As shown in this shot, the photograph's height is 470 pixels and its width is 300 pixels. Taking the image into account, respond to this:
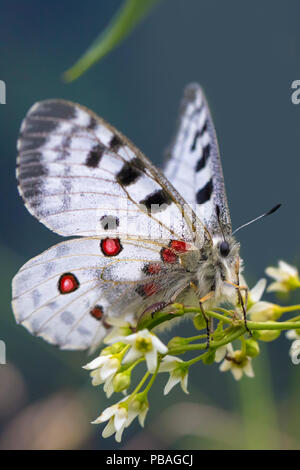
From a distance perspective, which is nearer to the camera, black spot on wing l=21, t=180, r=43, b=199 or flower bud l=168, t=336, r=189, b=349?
flower bud l=168, t=336, r=189, b=349

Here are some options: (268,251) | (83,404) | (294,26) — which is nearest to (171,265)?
(83,404)

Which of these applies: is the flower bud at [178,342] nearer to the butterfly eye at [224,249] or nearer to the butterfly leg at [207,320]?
the butterfly leg at [207,320]

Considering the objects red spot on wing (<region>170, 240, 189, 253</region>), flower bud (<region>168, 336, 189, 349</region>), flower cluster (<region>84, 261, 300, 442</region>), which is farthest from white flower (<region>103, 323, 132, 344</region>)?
red spot on wing (<region>170, 240, 189, 253</region>)

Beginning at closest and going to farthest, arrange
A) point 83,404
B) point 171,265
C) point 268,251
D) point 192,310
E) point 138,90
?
point 192,310 < point 171,265 < point 83,404 < point 268,251 < point 138,90

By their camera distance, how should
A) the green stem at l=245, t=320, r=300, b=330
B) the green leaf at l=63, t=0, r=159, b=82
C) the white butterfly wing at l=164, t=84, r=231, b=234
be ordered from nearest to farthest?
the green leaf at l=63, t=0, r=159, b=82
the green stem at l=245, t=320, r=300, b=330
the white butterfly wing at l=164, t=84, r=231, b=234

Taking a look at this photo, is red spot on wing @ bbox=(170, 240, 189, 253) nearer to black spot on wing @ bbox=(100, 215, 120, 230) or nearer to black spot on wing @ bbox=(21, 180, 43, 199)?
black spot on wing @ bbox=(100, 215, 120, 230)

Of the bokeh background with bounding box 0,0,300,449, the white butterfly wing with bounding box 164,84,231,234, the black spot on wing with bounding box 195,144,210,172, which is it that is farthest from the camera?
the bokeh background with bounding box 0,0,300,449

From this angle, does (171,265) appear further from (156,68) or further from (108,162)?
(156,68)

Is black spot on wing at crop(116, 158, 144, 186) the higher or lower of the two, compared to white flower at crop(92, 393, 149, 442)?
higher
